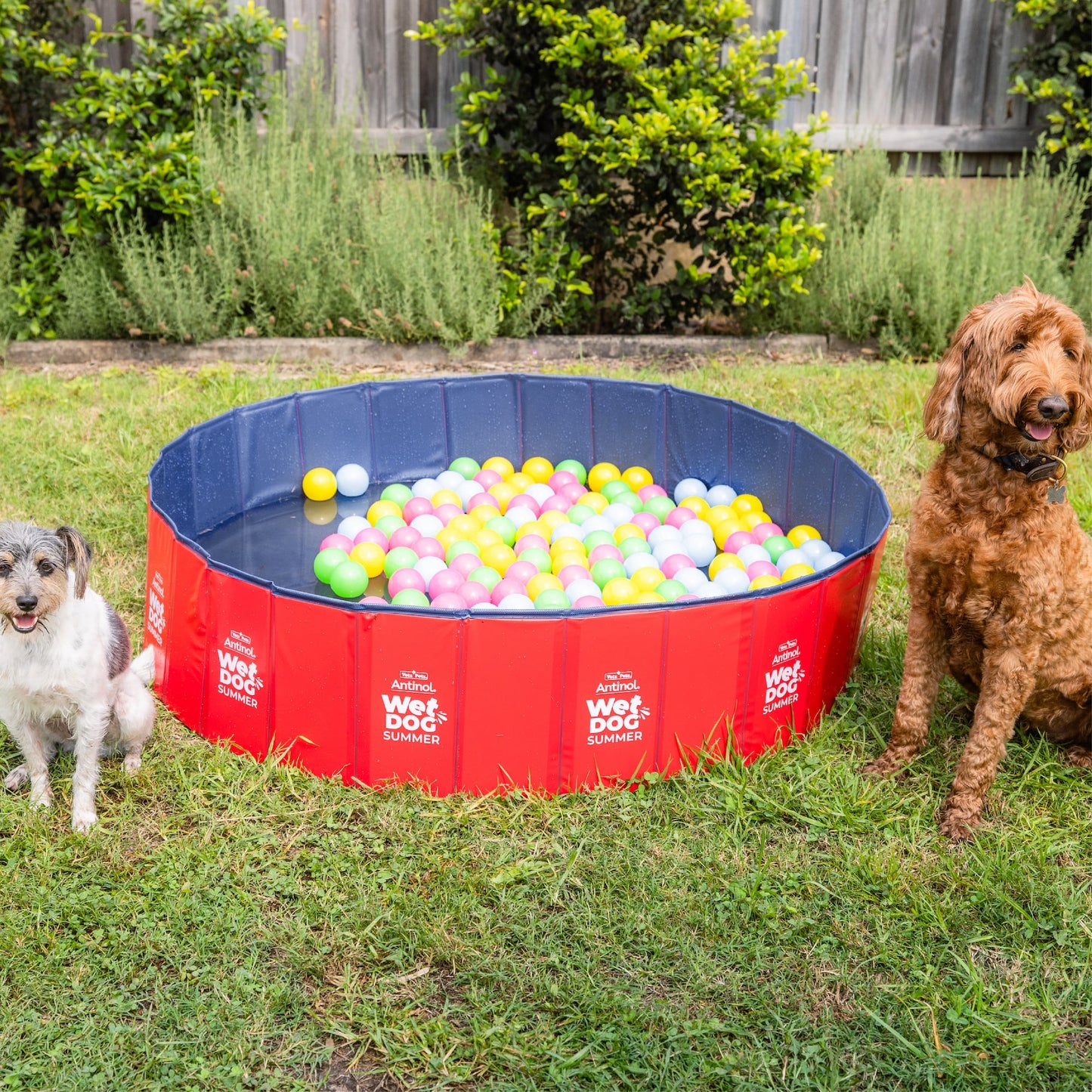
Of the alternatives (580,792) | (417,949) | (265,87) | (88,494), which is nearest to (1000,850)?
(580,792)

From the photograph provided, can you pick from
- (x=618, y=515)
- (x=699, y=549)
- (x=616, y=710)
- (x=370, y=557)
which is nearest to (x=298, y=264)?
(x=370, y=557)

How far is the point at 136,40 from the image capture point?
6.57 metres

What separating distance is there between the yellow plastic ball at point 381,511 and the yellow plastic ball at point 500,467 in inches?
23.7

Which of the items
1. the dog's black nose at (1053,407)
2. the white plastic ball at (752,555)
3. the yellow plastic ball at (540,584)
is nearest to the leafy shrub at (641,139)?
the white plastic ball at (752,555)

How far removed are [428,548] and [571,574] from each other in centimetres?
67

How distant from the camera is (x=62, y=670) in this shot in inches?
125

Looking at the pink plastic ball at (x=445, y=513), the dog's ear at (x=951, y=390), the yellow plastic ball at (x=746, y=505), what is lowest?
the pink plastic ball at (x=445, y=513)

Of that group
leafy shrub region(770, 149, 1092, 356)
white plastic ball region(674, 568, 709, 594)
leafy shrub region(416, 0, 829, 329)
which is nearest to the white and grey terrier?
white plastic ball region(674, 568, 709, 594)

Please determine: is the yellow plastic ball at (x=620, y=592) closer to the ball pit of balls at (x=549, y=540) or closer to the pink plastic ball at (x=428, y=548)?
the ball pit of balls at (x=549, y=540)

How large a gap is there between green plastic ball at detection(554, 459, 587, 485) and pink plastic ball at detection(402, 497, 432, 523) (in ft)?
2.66

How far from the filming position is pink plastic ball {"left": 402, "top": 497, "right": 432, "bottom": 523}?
17.2 feet

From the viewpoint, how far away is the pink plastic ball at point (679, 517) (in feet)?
17.2

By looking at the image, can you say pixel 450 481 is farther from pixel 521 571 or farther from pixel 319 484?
pixel 521 571

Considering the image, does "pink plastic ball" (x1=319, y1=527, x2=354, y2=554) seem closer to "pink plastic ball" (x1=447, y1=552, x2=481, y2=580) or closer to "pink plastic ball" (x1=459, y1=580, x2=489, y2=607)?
"pink plastic ball" (x1=447, y1=552, x2=481, y2=580)
